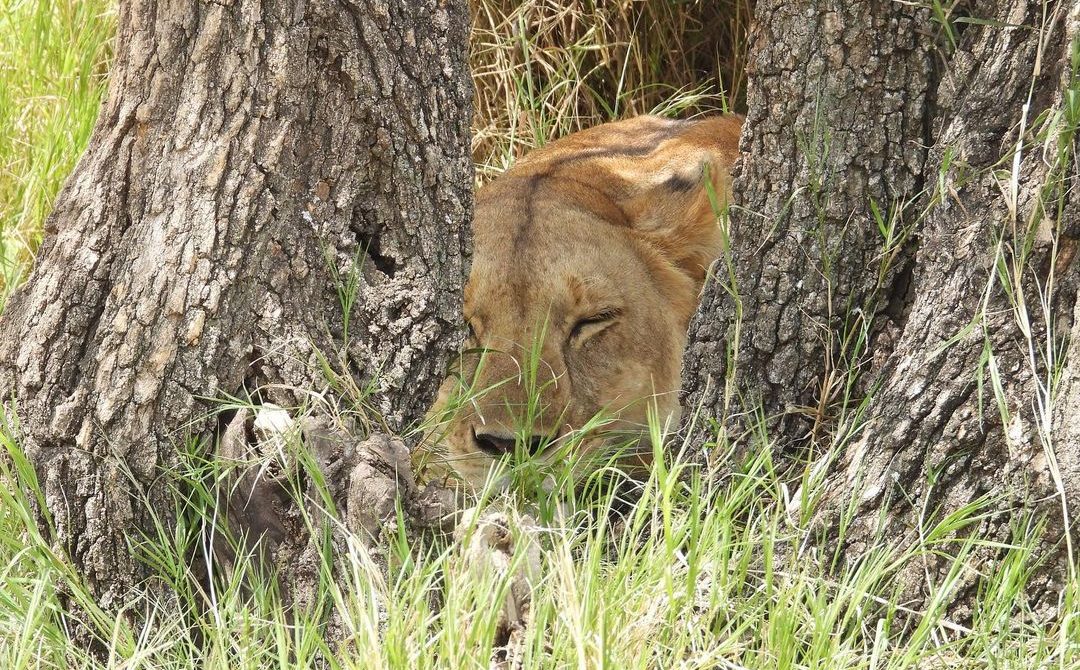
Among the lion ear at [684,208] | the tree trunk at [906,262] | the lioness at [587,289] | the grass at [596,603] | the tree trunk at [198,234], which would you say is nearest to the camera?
the grass at [596,603]

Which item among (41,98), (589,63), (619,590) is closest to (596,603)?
(619,590)

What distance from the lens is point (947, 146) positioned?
8.59ft

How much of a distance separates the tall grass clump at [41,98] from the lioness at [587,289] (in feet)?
5.20

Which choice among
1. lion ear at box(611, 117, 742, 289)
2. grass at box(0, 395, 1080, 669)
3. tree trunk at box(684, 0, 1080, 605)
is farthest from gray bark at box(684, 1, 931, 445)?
lion ear at box(611, 117, 742, 289)

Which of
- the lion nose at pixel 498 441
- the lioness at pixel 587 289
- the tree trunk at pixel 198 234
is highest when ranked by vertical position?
the tree trunk at pixel 198 234

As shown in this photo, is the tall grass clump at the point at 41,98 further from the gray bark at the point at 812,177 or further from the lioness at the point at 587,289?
the gray bark at the point at 812,177

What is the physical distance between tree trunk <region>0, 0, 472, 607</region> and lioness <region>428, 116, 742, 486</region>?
2.62 ft

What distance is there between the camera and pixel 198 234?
8.77 ft

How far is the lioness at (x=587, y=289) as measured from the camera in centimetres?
367

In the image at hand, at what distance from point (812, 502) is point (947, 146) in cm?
78

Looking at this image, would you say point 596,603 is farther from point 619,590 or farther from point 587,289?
point 587,289

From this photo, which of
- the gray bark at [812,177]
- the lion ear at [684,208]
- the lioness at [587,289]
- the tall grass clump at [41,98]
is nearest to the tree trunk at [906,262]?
the gray bark at [812,177]

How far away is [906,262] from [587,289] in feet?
4.35

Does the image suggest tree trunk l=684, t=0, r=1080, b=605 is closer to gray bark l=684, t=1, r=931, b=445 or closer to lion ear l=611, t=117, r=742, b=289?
gray bark l=684, t=1, r=931, b=445
